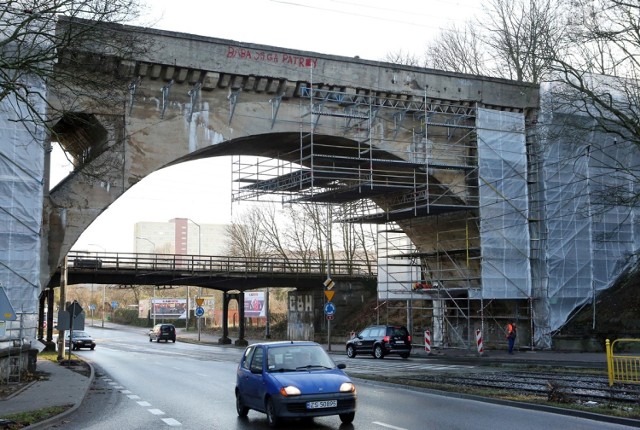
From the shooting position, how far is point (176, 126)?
28.2 meters

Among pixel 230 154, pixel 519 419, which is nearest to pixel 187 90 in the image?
pixel 230 154

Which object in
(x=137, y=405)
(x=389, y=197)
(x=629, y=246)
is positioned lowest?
(x=137, y=405)

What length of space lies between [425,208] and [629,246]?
1055 cm

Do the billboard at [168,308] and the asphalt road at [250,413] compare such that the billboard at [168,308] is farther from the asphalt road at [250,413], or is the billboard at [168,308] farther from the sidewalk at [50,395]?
the asphalt road at [250,413]

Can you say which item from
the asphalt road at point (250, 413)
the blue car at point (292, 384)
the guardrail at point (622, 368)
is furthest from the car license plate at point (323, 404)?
the guardrail at point (622, 368)

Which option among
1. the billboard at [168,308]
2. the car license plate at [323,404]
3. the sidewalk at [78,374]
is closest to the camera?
the car license plate at [323,404]

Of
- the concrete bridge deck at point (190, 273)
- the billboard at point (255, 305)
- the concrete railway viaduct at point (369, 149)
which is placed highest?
the concrete railway viaduct at point (369, 149)

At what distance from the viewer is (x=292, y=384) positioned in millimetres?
11469

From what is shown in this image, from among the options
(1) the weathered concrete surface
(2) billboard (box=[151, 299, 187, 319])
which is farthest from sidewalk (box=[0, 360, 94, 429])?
(2) billboard (box=[151, 299, 187, 319])

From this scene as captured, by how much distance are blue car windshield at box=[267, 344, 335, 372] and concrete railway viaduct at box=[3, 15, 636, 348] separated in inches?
590

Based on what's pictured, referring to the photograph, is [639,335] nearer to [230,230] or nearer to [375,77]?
[375,77]

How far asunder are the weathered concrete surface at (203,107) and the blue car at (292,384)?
14.2 metres

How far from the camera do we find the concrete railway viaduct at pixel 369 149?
27359 mm

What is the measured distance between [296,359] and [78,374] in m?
13.2
